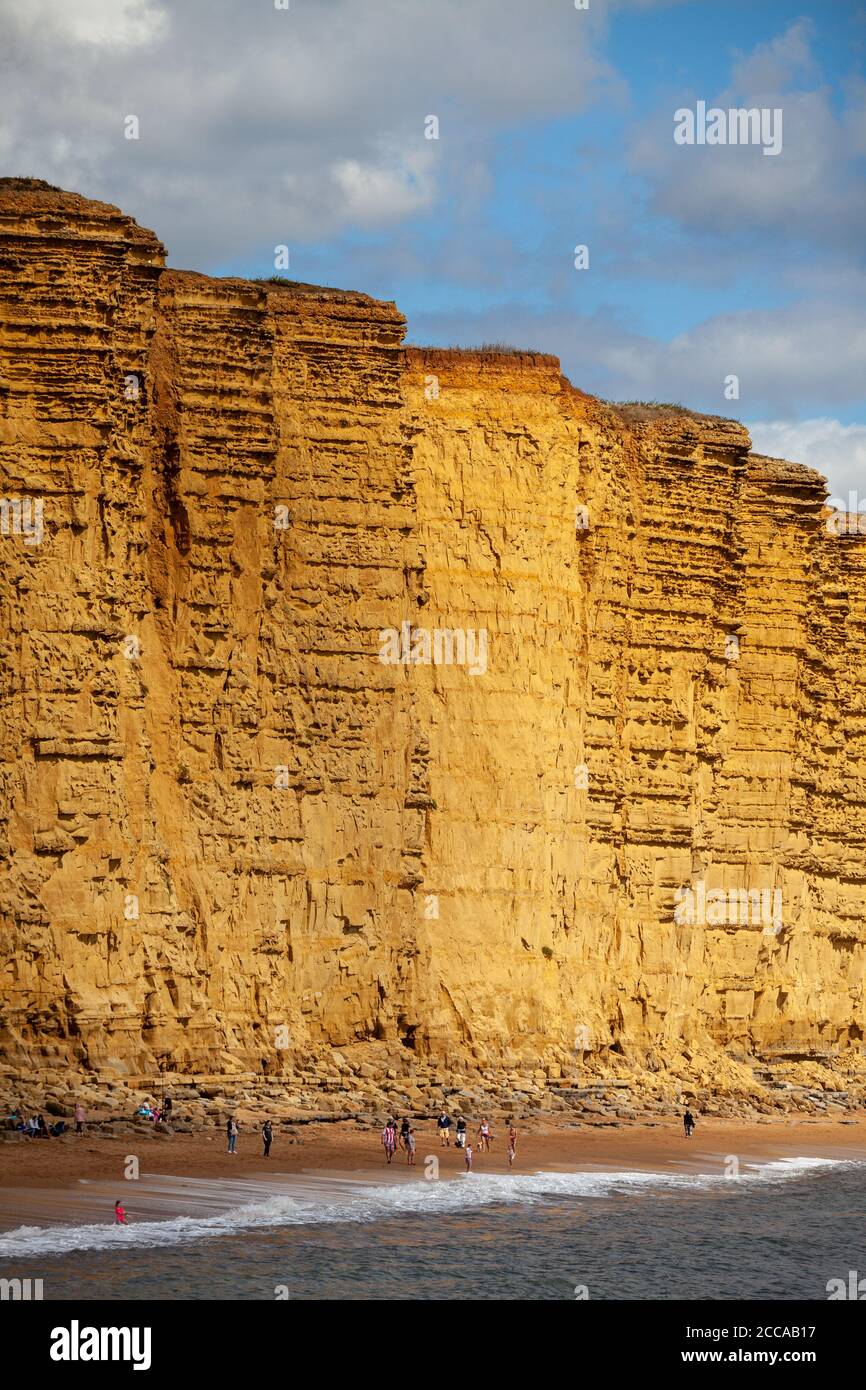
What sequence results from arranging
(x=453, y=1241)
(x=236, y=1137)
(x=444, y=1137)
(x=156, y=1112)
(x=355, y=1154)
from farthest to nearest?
(x=444, y=1137)
(x=355, y=1154)
(x=156, y=1112)
(x=236, y=1137)
(x=453, y=1241)

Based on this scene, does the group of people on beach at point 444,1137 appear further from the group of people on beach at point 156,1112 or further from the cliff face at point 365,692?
the group of people on beach at point 156,1112

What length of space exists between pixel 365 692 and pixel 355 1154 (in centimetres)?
963

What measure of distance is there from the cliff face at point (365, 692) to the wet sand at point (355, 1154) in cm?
244

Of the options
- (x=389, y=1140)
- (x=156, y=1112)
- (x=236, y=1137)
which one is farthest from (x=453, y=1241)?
(x=156, y=1112)

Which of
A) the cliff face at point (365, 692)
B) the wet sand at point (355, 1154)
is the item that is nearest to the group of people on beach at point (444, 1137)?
the wet sand at point (355, 1154)

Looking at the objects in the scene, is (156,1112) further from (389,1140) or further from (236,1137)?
(389,1140)

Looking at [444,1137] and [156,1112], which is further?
[444,1137]

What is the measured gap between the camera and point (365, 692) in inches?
1706

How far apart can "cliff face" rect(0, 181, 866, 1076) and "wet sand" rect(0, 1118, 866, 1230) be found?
244cm

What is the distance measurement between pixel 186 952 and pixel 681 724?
15.7 meters

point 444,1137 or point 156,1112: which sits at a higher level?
point 156,1112

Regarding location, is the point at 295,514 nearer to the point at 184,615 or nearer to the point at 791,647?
the point at 184,615

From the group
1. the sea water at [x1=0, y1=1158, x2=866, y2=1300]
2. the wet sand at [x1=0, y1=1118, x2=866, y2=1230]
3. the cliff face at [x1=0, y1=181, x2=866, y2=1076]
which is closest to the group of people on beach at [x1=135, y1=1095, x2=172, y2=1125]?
the wet sand at [x1=0, y1=1118, x2=866, y2=1230]

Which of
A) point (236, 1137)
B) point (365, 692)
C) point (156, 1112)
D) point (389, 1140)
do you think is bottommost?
point (389, 1140)
